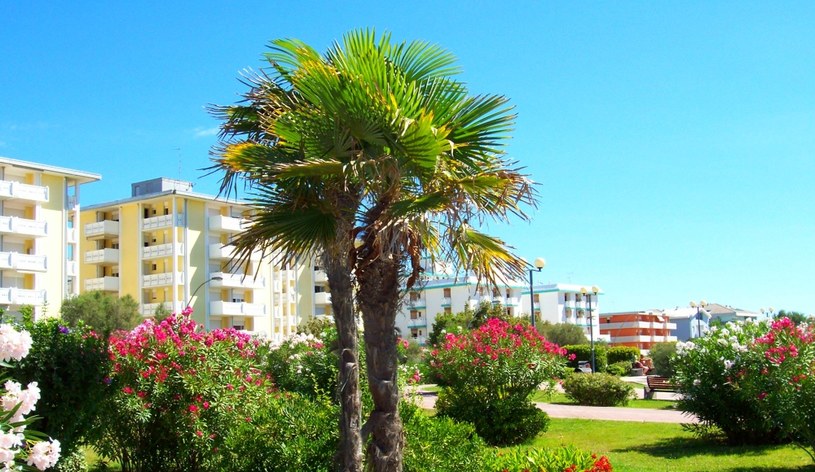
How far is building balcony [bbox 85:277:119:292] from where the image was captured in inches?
2473

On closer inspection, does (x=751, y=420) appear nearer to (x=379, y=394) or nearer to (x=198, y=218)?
(x=379, y=394)

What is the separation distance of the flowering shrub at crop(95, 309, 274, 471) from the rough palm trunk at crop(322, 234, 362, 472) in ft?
8.38

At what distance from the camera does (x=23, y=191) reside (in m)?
51.4

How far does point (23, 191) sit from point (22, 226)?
2222 millimetres

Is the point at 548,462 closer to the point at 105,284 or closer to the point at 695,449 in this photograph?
the point at 695,449

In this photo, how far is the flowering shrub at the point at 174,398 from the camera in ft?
34.1

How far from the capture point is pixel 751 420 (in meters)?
14.6

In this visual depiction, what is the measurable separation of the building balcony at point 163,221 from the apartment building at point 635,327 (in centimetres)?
7894

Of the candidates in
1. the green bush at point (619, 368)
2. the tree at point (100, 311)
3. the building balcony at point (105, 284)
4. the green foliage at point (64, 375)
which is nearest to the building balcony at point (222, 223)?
the building balcony at point (105, 284)

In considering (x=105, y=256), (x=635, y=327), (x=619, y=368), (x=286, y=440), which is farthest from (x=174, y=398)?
(x=635, y=327)

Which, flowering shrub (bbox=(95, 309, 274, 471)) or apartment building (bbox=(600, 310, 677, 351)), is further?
apartment building (bbox=(600, 310, 677, 351))

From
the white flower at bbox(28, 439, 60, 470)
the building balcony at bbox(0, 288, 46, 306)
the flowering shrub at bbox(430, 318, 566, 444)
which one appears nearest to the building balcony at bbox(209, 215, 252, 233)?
the building balcony at bbox(0, 288, 46, 306)

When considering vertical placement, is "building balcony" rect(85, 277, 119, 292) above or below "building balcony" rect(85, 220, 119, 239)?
below

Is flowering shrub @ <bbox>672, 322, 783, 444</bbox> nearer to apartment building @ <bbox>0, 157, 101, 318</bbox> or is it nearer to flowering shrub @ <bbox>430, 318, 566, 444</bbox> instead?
flowering shrub @ <bbox>430, 318, 566, 444</bbox>
